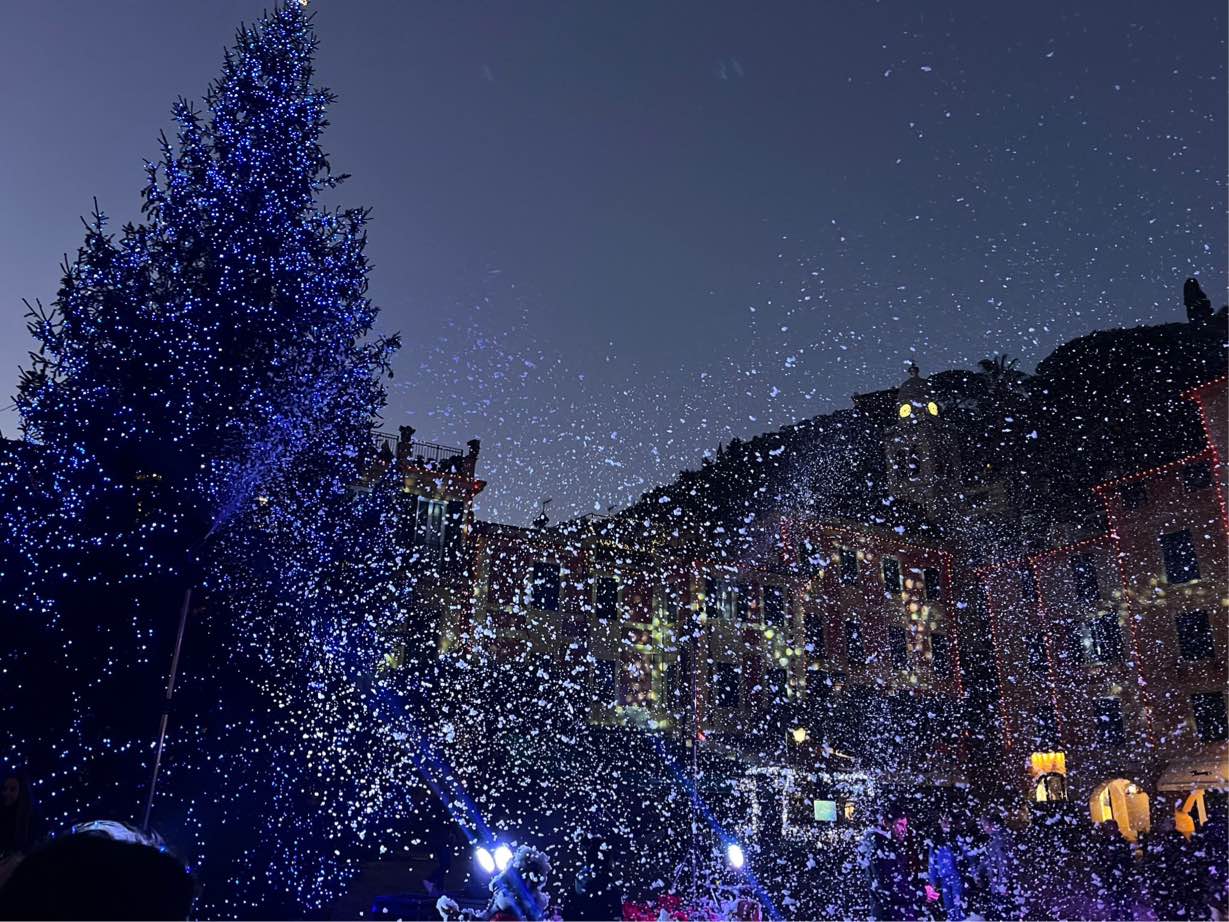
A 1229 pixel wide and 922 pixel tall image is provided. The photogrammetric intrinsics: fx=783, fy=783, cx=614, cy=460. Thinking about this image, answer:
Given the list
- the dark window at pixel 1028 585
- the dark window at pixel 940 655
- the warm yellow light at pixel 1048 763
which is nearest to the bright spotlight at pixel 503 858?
the warm yellow light at pixel 1048 763

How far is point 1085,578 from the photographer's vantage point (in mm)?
35562

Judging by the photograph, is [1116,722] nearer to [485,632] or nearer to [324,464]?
[485,632]

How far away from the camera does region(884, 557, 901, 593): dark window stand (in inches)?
1554

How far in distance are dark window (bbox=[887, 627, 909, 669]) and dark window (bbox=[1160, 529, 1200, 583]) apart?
37.9 ft

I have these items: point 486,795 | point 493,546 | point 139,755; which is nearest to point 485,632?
point 493,546

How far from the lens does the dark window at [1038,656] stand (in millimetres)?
36575

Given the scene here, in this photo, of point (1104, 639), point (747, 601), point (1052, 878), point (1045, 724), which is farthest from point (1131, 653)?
point (1052, 878)

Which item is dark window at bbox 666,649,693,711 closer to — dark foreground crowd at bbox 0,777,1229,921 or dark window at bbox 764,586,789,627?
dark window at bbox 764,586,789,627

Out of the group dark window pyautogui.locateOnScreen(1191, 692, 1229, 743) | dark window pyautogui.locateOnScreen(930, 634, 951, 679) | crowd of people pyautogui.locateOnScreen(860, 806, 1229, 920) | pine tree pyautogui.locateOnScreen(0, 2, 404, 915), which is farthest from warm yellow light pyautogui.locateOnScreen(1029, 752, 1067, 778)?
pine tree pyautogui.locateOnScreen(0, 2, 404, 915)

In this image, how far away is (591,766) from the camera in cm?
2734

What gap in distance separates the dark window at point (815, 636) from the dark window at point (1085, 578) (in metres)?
11.7

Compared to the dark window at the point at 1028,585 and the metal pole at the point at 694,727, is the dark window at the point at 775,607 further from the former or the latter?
the dark window at the point at 1028,585

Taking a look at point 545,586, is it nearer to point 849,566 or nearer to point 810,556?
point 810,556

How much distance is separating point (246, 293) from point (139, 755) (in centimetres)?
555
